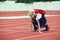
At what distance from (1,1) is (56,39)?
74.3ft

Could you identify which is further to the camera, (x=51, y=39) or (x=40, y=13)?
(x=40, y=13)

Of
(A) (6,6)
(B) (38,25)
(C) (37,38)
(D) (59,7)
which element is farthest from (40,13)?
(D) (59,7)

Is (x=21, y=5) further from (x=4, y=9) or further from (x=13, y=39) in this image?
(x=13, y=39)

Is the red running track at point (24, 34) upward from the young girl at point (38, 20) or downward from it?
downward

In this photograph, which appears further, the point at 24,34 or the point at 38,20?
the point at 38,20

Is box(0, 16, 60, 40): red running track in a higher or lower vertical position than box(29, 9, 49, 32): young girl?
lower

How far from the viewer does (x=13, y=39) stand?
9.09m

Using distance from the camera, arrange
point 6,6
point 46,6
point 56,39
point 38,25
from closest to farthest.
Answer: point 56,39
point 38,25
point 6,6
point 46,6

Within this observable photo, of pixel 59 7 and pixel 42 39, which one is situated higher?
pixel 42 39

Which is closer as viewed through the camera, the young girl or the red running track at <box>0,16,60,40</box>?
the red running track at <box>0,16,60,40</box>

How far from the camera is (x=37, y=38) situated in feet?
30.6

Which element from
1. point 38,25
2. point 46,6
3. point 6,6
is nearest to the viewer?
point 38,25

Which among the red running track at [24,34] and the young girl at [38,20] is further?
the young girl at [38,20]

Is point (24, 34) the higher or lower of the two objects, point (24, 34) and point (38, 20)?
the lower
